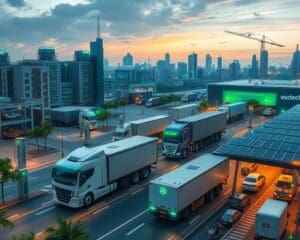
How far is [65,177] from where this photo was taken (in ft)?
103

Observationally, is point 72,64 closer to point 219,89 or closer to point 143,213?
point 219,89

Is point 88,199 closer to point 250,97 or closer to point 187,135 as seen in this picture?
point 187,135

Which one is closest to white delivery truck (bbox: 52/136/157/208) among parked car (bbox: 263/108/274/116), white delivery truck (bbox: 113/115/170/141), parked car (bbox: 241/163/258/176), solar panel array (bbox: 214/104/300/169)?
solar panel array (bbox: 214/104/300/169)

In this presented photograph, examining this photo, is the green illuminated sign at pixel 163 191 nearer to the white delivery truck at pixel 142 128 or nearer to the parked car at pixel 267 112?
the white delivery truck at pixel 142 128

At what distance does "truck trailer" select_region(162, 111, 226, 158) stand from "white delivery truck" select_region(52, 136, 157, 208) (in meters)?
9.14

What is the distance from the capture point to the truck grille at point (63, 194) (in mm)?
31320

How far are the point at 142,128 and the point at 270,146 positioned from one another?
1066 inches

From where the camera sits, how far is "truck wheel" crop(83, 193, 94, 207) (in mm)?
32059

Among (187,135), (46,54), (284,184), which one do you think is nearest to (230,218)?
(284,184)

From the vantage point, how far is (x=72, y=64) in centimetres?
12681

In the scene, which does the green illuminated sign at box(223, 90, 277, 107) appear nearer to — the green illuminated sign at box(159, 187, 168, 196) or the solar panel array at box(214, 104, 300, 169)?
the solar panel array at box(214, 104, 300, 169)

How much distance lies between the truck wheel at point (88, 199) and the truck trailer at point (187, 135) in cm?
1768

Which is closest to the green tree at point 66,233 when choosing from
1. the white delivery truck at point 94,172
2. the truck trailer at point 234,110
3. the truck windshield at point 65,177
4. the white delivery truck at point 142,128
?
the truck windshield at point 65,177

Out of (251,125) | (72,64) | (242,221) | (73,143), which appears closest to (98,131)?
(73,143)
